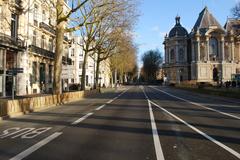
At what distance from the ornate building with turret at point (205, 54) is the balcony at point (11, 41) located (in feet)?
291

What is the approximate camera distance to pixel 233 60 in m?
127

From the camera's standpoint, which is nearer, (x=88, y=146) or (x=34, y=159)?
(x=34, y=159)

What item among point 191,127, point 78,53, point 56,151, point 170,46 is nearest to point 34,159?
point 56,151

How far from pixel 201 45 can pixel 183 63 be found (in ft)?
33.6

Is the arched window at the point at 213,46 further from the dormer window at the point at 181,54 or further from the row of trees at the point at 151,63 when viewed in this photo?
the row of trees at the point at 151,63

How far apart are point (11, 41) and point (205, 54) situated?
101204 mm

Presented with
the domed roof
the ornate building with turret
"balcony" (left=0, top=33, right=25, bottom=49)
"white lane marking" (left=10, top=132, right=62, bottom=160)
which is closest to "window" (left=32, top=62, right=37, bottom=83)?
"balcony" (left=0, top=33, right=25, bottom=49)

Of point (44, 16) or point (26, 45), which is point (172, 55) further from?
point (26, 45)

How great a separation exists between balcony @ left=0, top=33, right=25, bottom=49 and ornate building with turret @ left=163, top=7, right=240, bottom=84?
291 feet

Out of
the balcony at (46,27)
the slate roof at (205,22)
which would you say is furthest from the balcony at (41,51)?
the slate roof at (205,22)

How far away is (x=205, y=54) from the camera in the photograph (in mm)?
128125

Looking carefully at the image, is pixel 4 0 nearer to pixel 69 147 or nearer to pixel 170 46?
pixel 69 147

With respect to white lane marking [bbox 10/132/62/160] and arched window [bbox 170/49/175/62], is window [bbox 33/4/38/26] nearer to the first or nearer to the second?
white lane marking [bbox 10/132/62/160]

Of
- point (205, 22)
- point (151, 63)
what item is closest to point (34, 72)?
point (205, 22)
